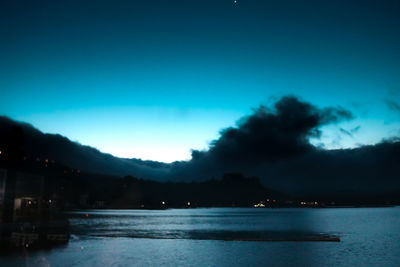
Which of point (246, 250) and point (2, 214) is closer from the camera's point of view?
point (246, 250)

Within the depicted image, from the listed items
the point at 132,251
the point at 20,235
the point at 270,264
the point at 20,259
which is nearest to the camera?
the point at 20,259

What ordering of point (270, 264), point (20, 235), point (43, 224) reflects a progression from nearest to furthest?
point (270, 264), point (20, 235), point (43, 224)

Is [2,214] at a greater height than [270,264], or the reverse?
[2,214]

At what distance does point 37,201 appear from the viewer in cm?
8494

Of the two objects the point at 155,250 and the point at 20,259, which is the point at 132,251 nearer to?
the point at 155,250

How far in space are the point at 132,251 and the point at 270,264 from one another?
1715 cm

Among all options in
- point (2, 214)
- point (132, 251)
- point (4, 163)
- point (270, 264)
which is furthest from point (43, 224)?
point (270, 264)

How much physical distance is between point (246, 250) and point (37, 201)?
5405cm

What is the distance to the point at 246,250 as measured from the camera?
168 ft

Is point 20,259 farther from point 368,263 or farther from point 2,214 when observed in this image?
point 368,263

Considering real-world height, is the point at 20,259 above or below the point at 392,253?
above

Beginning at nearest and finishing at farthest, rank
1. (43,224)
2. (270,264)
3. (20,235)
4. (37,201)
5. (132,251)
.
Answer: (270,264), (132,251), (20,235), (43,224), (37,201)

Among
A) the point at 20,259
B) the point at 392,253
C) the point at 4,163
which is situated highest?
the point at 4,163

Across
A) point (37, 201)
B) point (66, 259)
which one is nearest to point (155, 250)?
point (66, 259)
